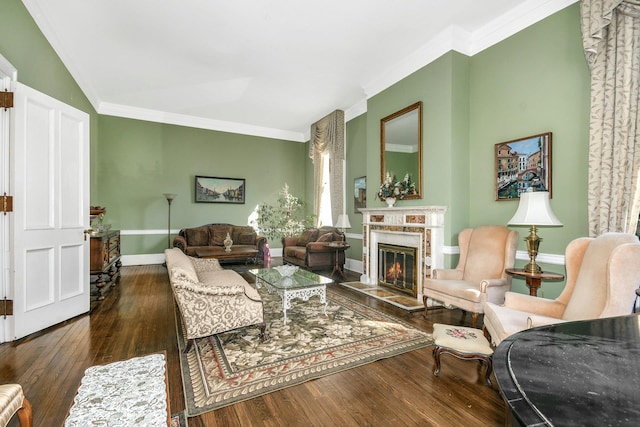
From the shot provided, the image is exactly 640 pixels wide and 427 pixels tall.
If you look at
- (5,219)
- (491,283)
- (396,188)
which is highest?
(396,188)

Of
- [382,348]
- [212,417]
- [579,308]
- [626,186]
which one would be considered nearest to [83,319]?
[212,417]

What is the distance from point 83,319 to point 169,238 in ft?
13.0

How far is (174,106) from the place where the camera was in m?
6.71

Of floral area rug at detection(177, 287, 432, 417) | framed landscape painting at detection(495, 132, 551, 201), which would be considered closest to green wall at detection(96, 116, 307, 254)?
floral area rug at detection(177, 287, 432, 417)

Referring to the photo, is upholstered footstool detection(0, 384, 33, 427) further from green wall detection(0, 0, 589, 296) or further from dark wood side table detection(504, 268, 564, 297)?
dark wood side table detection(504, 268, 564, 297)

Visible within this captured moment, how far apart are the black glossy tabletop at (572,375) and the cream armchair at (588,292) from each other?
94 cm

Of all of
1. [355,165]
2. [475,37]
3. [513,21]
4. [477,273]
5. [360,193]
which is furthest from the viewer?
[355,165]

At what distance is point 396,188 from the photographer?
4.80 meters

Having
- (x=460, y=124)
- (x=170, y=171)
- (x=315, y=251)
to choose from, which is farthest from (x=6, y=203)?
(x=460, y=124)

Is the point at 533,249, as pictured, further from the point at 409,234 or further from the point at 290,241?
the point at 290,241

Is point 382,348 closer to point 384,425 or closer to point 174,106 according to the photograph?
point 384,425

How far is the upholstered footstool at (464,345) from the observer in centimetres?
211

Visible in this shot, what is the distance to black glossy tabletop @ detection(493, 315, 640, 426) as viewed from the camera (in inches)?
23.9

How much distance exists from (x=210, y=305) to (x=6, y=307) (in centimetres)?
201
